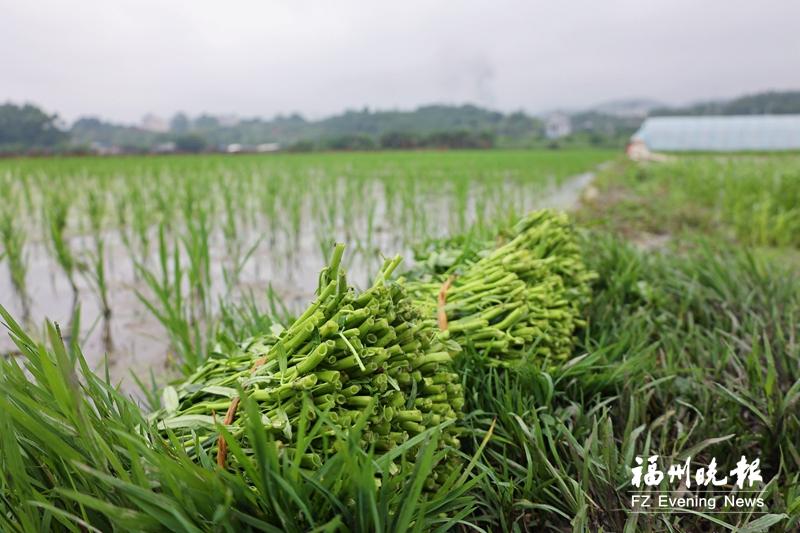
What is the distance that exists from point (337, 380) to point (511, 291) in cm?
99

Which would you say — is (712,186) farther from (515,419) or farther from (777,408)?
(515,419)

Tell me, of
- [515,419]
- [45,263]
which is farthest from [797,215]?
[45,263]

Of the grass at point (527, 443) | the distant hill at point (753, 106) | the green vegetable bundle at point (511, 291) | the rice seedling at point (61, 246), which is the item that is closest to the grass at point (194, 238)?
the rice seedling at point (61, 246)

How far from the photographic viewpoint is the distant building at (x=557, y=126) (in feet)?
180

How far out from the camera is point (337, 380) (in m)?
1.07

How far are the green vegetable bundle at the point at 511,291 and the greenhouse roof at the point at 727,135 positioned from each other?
31731 mm

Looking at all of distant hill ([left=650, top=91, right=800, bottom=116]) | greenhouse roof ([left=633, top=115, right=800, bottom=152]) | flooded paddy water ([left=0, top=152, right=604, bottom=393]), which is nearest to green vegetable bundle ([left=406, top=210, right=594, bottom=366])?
flooded paddy water ([left=0, top=152, right=604, bottom=393])

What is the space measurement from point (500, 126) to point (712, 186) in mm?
47294

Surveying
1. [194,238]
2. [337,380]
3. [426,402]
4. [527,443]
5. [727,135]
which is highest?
[727,135]

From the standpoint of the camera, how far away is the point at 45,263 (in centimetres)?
445

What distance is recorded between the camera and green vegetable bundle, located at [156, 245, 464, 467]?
107 cm

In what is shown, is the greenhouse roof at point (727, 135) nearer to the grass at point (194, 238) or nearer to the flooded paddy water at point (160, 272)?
the grass at point (194, 238)

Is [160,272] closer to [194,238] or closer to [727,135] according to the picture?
[194,238]

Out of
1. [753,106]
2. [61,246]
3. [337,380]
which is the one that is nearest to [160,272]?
[61,246]
